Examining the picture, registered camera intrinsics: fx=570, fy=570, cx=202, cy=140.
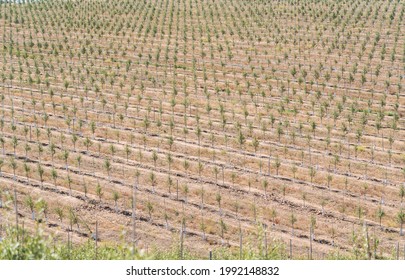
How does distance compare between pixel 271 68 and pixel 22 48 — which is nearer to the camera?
pixel 271 68

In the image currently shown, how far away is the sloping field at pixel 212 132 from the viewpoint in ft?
96.0

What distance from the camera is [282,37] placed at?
62219mm

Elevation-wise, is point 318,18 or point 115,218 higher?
point 318,18

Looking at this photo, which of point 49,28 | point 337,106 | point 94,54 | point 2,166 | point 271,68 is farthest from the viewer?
point 49,28

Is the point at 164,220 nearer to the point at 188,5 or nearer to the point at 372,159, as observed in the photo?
the point at 372,159

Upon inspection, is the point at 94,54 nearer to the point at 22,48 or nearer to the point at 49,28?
the point at 22,48

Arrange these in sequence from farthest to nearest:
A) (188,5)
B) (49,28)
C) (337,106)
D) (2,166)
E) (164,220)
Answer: (188,5)
(49,28)
(337,106)
(2,166)
(164,220)

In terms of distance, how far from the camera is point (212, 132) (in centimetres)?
3975

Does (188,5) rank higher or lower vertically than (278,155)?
higher

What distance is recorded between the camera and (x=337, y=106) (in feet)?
142

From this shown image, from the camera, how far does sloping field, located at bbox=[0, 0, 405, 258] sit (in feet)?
96.0

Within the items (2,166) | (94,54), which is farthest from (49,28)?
(2,166)

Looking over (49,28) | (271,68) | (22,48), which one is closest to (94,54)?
(22,48)

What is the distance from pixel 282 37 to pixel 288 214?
35.6 metres
